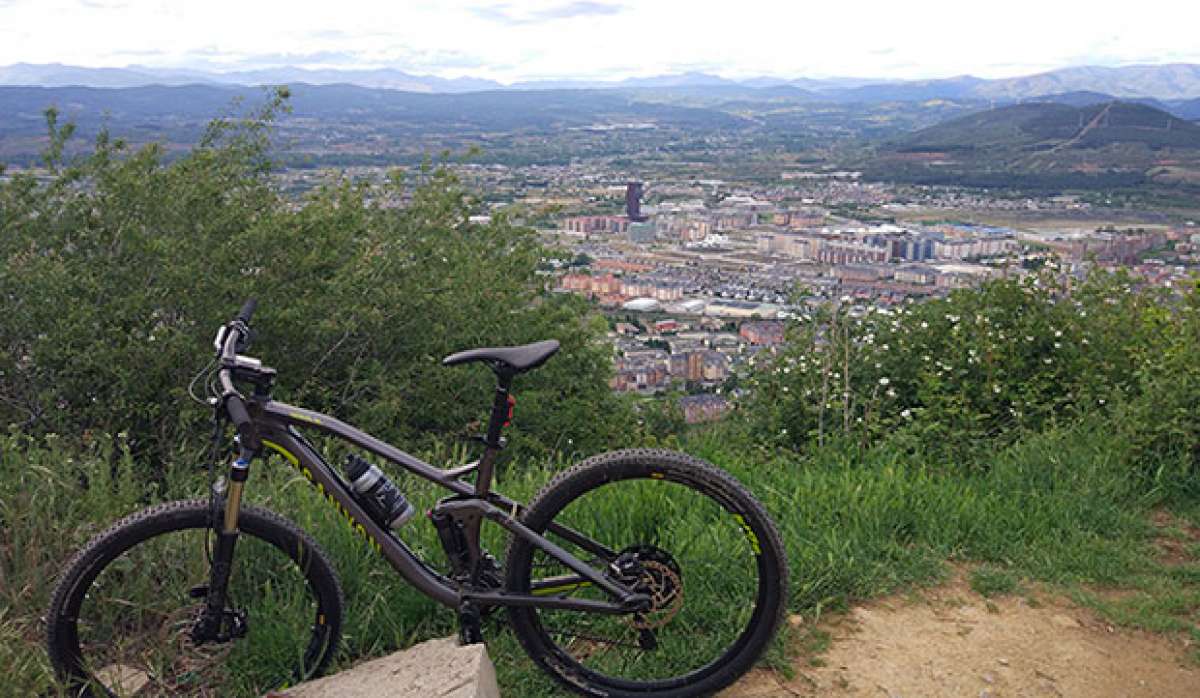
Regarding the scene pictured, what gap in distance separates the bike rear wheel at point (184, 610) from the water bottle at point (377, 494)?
23cm

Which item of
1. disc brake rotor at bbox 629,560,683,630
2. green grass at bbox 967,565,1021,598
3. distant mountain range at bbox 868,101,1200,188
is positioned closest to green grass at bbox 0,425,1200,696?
green grass at bbox 967,565,1021,598

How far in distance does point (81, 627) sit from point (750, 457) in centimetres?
355

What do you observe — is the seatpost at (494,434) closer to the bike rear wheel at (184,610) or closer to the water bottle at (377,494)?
the water bottle at (377,494)

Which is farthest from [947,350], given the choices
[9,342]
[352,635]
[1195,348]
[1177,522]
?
[9,342]

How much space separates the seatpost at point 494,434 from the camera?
2.93 meters

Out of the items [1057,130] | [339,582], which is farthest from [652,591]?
[1057,130]

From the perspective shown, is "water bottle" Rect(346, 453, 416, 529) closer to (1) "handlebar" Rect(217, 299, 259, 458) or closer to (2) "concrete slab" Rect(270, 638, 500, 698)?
(1) "handlebar" Rect(217, 299, 259, 458)

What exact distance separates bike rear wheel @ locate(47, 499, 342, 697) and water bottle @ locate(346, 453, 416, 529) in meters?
0.23

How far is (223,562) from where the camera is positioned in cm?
300

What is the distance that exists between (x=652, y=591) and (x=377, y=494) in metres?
0.94

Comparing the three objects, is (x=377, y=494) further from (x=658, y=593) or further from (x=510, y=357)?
(x=658, y=593)

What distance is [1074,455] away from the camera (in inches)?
194

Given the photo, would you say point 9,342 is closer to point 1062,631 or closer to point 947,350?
point 947,350

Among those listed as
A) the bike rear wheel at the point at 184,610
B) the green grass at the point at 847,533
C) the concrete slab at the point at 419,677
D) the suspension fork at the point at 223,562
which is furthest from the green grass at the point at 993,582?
the suspension fork at the point at 223,562
